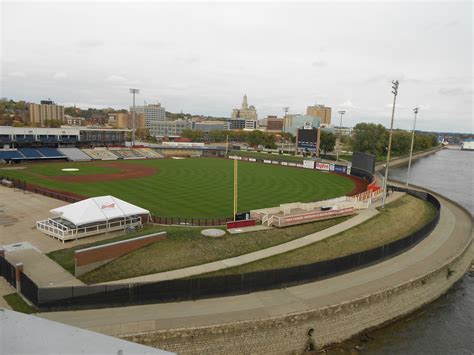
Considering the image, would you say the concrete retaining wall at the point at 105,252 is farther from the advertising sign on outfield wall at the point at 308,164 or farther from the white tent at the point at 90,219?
the advertising sign on outfield wall at the point at 308,164

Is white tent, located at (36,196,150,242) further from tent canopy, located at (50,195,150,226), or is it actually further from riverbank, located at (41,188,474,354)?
riverbank, located at (41,188,474,354)

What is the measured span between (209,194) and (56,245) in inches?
865

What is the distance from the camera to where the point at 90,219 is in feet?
89.1

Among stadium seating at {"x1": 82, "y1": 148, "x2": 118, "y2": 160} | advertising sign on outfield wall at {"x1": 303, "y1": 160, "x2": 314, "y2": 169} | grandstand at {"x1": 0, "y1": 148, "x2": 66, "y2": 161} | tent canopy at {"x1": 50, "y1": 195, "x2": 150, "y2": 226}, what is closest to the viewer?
tent canopy at {"x1": 50, "y1": 195, "x2": 150, "y2": 226}

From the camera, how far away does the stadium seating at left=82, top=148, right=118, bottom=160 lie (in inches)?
3346

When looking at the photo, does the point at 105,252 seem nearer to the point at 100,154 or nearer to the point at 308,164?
the point at 308,164

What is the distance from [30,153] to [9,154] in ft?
13.2

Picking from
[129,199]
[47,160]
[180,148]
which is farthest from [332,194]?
[180,148]

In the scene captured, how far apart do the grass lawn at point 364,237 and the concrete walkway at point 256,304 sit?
7.42ft

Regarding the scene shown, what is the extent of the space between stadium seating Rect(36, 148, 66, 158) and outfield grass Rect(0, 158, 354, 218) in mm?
8684

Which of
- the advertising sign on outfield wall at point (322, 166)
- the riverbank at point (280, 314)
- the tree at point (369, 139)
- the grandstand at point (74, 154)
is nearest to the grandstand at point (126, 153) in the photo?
the grandstand at point (74, 154)

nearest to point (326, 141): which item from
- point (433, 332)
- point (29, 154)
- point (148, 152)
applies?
point (148, 152)

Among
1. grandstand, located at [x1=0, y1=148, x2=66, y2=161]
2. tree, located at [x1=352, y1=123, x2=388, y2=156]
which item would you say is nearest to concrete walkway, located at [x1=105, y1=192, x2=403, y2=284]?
grandstand, located at [x1=0, y1=148, x2=66, y2=161]

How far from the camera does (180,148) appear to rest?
109688 millimetres
